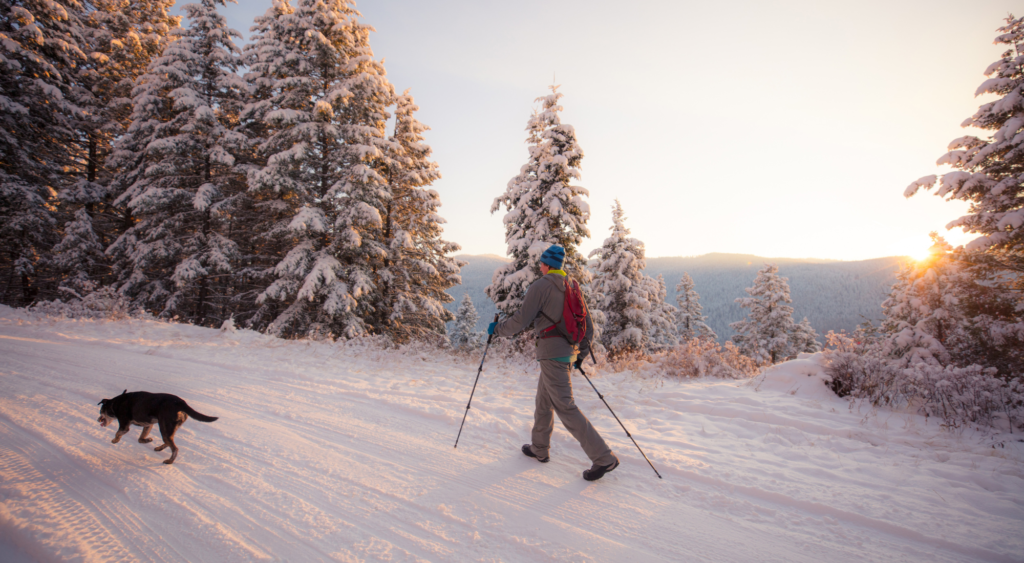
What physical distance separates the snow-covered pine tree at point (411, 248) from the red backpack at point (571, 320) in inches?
468

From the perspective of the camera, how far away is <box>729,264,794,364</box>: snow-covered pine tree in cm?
2669

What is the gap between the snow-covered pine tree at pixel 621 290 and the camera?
20.3 meters

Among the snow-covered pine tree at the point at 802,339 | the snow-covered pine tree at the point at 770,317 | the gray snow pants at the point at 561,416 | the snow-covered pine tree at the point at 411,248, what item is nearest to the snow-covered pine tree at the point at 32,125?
the snow-covered pine tree at the point at 411,248

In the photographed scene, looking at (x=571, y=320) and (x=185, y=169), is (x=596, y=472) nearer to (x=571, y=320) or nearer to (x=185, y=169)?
(x=571, y=320)

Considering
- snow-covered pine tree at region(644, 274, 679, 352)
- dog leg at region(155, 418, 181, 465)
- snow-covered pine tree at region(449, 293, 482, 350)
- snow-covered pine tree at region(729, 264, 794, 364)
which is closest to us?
dog leg at region(155, 418, 181, 465)

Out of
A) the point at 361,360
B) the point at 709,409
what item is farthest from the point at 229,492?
the point at 709,409

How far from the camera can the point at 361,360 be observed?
8.41m

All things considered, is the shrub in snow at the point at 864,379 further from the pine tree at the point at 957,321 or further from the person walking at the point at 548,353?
the person walking at the point at 548,353

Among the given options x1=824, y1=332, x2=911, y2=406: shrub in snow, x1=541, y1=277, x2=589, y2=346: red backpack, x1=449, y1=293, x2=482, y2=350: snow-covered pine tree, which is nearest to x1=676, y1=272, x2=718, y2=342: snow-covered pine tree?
x1=449, y1=293, x2=482, y2=350: snow-covered pine tree

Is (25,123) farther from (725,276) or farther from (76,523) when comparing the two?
(725,276)

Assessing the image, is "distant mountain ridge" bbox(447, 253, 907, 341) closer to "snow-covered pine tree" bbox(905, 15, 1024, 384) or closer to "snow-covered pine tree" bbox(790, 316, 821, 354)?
"snow-covered pine tree" bbox(790, 316, 821, 354)

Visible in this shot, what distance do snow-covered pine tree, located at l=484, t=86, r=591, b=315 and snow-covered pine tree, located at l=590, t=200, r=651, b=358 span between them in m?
7.01

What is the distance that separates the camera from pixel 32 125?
1362 cm

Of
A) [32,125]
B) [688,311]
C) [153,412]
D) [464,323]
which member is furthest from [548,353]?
[464,323]
